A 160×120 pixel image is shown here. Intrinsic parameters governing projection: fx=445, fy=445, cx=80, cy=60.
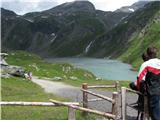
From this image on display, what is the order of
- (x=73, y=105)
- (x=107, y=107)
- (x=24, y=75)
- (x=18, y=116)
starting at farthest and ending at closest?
(x=24, y=75)
(x=107, y=107)
(x=18, y=116)
(x=73, y=105)

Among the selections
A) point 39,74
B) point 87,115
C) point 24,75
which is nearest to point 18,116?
point 87,115

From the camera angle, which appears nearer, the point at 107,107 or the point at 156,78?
the point at 156,78

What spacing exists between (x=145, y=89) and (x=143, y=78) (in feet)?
1.86

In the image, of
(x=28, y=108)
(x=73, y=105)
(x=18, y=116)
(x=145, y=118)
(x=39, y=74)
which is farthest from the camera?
(x=39, y=74)

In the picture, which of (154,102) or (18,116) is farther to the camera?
(18,116)

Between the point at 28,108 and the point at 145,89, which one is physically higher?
the point at 145,89

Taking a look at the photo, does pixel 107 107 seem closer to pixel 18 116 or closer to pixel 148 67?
pixel 18 116

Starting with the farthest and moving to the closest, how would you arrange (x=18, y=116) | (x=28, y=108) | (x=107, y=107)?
(x=107, y=107), (x=28, y=108), (x=18, y=116)

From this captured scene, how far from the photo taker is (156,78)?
19.4 m

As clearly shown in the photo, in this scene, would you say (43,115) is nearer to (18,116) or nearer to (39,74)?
(18,116)

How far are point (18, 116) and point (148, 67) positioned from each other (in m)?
9.47

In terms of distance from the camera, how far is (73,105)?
1892cm

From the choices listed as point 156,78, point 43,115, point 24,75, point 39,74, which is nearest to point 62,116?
point 43,115

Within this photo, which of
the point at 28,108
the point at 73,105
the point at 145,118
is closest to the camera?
the point at 73,105
